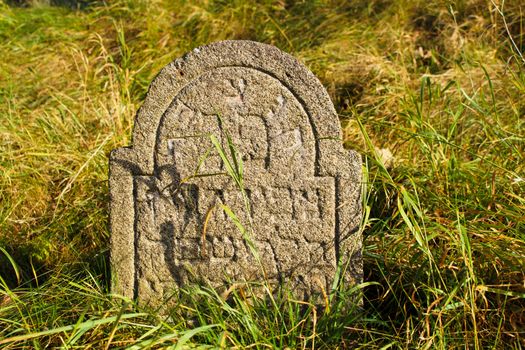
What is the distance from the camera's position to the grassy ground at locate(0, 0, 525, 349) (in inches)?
85.0

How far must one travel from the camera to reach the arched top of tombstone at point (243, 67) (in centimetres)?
227

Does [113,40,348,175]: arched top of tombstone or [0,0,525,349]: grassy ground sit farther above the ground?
[113,40,348,175]: arched top of tombstone

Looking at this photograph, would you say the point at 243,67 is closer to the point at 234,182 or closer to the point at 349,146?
the point at 234,182

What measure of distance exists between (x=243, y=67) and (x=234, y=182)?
Result: 390mm

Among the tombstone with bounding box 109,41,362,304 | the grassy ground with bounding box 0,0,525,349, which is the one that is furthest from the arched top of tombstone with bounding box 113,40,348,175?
the grassy ground with bounding box 0,0,525,349

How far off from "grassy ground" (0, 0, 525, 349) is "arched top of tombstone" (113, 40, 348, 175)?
132 millimetres

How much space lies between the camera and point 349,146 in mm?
3482

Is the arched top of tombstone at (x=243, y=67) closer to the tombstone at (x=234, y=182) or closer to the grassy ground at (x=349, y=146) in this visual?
the tombstone at (x=234, y=182)

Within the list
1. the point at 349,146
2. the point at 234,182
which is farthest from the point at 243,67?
the point at 349,146

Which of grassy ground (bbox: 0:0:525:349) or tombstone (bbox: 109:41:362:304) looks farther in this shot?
tombstone (bbox: 109:41:362:304)

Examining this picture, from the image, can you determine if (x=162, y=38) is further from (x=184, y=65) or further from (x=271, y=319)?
(x=271, y=319)

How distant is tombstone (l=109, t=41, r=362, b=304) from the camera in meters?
2.29

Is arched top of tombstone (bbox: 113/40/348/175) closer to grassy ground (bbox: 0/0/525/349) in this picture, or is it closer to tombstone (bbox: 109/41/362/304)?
tombstone (bbox: 109/41/362/304)

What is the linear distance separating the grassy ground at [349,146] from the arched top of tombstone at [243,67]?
132 millimetres
